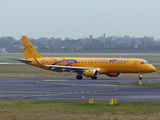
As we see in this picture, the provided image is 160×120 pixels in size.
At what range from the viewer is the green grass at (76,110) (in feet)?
71.8

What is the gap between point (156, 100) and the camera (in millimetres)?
30141

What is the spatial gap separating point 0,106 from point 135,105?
30.5ft

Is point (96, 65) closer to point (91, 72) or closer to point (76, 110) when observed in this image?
point (91, 72)

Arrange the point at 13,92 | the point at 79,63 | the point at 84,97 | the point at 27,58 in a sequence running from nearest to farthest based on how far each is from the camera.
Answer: the point at 84,97
the point at 13,92
the point at 79,63
the point at 27,58

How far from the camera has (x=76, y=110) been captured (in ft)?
80.2

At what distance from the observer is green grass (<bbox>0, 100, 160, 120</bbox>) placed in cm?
2189

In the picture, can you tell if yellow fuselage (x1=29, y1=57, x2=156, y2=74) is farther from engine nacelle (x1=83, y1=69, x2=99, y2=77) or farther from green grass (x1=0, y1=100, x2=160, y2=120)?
green grass (x1=0, y1=100, x2=160, y2=120)

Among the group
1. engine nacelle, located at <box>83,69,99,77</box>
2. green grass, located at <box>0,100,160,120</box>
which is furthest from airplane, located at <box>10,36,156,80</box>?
green grass, located at <box>0,100,160,120</box>

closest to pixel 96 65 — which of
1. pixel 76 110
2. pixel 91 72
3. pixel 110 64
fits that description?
pixel 110 64

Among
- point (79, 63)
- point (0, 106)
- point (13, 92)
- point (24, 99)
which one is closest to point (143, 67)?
point (79, 63)

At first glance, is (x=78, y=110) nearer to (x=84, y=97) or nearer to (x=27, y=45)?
(x=84, y=97)

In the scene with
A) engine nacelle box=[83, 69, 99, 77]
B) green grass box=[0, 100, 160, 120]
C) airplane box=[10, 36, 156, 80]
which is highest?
airplane box=[10, 36, 156, 80]

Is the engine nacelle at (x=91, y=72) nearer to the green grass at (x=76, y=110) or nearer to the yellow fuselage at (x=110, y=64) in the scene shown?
the yellow fuselage at (x=110, y=64)

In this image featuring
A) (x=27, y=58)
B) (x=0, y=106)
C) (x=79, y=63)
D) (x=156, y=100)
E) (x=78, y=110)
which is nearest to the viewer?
(x=78, y=110)
